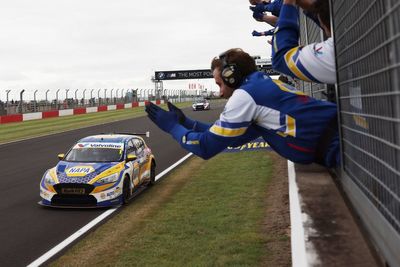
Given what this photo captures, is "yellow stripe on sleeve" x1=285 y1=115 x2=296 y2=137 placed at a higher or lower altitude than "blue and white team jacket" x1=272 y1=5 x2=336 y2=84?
lower

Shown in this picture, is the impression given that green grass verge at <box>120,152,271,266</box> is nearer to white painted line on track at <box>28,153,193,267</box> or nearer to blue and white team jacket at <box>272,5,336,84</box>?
white painted line on track at <box>28,153,193,267</box>

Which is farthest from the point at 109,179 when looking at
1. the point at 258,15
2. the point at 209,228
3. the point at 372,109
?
the point at 372,109

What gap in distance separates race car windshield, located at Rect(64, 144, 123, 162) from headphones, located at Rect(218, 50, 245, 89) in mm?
8370

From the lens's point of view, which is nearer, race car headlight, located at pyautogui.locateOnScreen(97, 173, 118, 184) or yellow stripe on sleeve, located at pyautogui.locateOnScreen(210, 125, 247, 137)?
yellow stripe on sleeve, located at pyautogui.locateOnScreen(210, 125, 247, 137)

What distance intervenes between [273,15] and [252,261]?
3.14 metres

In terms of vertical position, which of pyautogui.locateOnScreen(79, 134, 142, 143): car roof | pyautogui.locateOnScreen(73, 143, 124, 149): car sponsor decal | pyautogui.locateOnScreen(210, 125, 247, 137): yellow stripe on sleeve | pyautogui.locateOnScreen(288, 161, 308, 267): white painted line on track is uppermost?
pyautogui.locateOnScreen(210, 125, 247, 137): yellow stripe on sleeve

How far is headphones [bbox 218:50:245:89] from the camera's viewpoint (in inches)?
118

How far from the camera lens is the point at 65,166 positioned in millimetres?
10547

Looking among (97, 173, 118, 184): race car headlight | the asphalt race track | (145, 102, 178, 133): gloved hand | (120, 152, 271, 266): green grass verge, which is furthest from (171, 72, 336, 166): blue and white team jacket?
(97, 173, 118, 184): race car headlight

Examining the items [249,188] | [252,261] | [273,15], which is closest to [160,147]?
[249,188]

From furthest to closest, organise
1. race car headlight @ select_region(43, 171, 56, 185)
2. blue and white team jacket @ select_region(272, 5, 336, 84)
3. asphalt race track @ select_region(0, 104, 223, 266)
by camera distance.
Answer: race car headlight @ select_region(43, 171, 56, 185) < asphalt race track @ select_region(0, 104, 223, 266) < blue and white team jacket @ select_region(272, 5, 336, 84)

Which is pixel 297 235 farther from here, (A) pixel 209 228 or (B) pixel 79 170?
(B) pixel 79 170

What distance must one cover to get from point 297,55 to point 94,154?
9.27 meters

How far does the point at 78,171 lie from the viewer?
1027 centimetres
